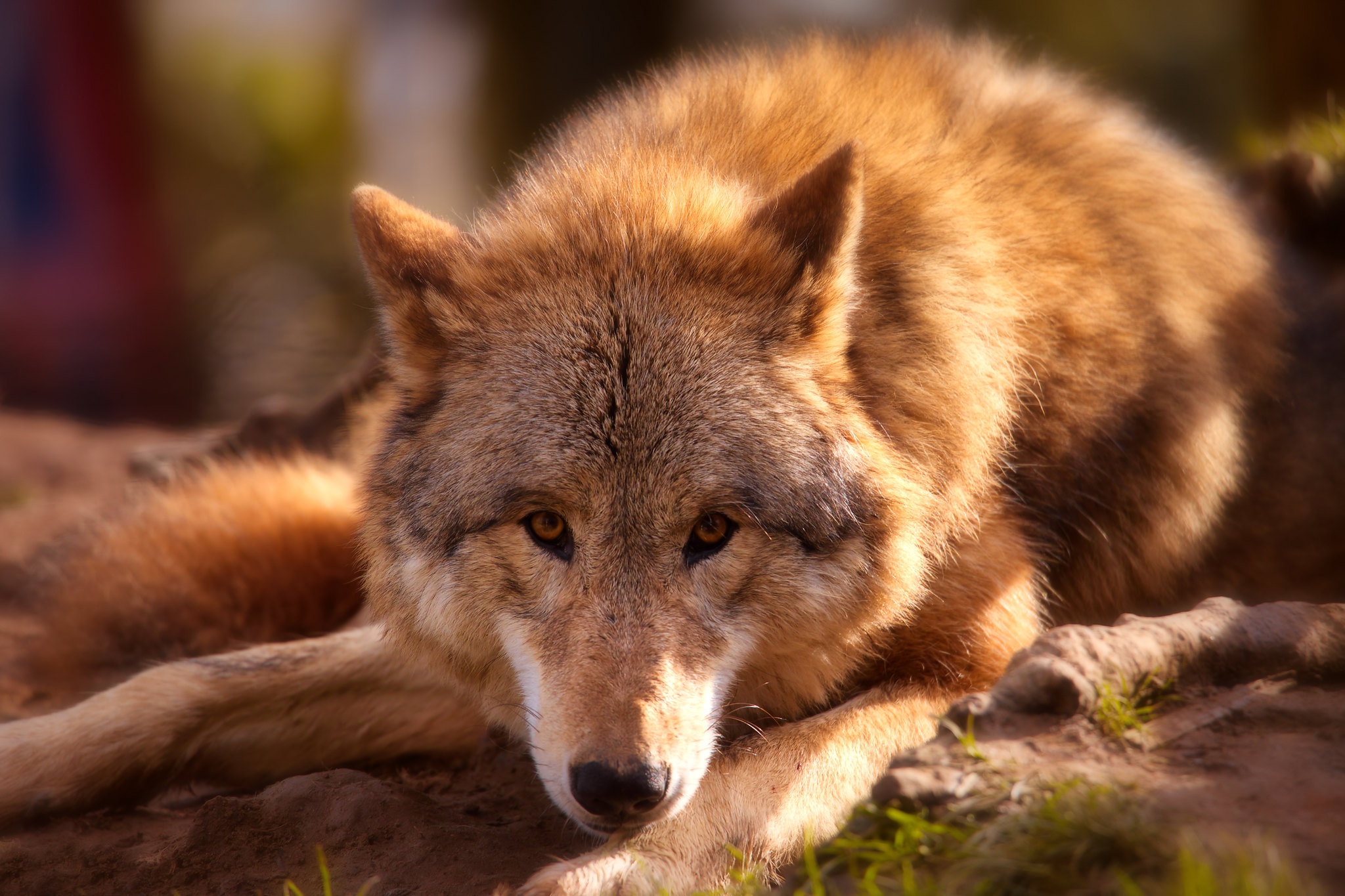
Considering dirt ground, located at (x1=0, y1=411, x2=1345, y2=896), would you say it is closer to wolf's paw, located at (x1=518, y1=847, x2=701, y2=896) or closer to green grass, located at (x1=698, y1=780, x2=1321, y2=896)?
green grass, located at (x1=698, y1=780, x2=1321, y2=896)

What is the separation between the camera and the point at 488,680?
3.09 meters

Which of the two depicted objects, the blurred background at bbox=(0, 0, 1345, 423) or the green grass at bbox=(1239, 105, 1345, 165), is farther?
the blurred background at bbox=(0, 0, 1345, 423)

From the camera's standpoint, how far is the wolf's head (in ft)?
8.50

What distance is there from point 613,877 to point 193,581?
2649mm

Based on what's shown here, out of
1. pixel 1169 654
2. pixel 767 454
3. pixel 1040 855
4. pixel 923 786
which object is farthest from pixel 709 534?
pixel 1169 654

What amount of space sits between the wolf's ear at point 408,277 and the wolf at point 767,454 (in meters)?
0.01

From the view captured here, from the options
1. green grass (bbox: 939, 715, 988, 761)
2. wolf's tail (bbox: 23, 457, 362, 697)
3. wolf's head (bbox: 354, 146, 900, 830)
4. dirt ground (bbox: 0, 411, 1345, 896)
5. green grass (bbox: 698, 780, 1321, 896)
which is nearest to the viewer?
green grass (bbox: 698, 780, 1321, 896)

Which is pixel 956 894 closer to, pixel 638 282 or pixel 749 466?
pixel 749 466

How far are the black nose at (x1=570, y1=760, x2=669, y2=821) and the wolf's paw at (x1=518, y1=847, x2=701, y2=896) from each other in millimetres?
215

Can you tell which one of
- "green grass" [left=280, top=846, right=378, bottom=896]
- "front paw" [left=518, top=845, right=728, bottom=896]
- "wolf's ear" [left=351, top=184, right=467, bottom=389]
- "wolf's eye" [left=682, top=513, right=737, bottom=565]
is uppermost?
"wolf's ear" [left=351, top=184, right=467, bottom=389]

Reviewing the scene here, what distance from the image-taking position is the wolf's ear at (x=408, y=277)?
2.86m

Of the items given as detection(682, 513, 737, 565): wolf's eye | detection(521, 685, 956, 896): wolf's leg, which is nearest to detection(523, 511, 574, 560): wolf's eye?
detection(682, 513, 737, 565): wolf's eye

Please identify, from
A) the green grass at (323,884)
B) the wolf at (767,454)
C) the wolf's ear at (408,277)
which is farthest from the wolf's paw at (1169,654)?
the wolf's ear at (408,277)

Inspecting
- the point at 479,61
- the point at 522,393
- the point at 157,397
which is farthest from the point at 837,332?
the point at 479,61
